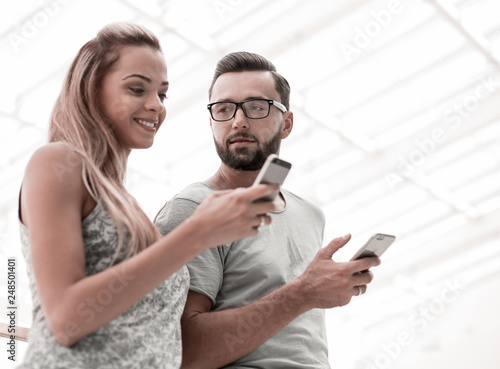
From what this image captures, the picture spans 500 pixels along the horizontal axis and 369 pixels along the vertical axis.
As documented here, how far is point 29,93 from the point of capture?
6.63m

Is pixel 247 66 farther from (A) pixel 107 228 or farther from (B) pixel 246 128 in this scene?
(A) pixel 107 228

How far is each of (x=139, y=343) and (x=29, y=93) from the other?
5714 millimetres

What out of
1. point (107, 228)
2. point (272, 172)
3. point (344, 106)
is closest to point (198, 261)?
point (107, 228)

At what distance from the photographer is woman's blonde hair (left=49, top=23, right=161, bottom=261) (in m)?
1.45

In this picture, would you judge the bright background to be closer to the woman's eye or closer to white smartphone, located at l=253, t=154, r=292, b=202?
the woman's eye

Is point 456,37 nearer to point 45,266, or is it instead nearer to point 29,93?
point 29,93

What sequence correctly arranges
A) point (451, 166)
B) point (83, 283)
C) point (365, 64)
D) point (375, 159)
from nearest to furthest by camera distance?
1. point (83, 283)
2. point (365, 64)
3. point (375, 159)
4. point (451, 166)

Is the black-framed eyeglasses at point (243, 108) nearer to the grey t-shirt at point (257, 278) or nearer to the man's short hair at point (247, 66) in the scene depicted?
the man's short hair at point (247, 66)

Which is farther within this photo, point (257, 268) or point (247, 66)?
point (247, 66)

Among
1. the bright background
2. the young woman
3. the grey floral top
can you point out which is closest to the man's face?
the young woman

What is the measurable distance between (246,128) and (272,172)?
0.89 m

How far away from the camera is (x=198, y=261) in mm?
1887

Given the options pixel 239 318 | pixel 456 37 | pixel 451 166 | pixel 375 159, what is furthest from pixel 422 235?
pixel 239 318

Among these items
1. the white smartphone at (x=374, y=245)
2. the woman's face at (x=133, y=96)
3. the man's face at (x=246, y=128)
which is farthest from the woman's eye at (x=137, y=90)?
the white smartphone at (x=374, y=245)
